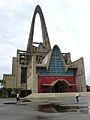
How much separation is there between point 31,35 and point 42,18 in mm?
9607

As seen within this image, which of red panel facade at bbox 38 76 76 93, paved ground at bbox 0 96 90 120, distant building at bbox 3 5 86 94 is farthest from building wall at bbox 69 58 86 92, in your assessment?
paved ground at bbox 0 96 90 120

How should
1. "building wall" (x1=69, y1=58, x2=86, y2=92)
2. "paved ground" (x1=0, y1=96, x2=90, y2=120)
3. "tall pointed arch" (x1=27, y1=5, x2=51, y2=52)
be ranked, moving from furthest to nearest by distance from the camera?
"tall pointed arch" (x1=27, y1=5, x2=51, y2=52)
"building wall" (x1=69, y1=58, x2=86, y2=92)
"paved ground" (x1=0, y1=96, x2=90, y2=120)

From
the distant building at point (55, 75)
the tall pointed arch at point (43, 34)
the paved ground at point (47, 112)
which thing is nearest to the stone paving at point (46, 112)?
the paved ground at point (47, 112)

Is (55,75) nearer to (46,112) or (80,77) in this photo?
(80,77)

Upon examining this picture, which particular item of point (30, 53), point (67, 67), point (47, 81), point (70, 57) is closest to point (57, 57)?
point (67, 67)

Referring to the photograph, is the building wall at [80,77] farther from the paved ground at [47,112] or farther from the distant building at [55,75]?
the paved ground at [47,112]

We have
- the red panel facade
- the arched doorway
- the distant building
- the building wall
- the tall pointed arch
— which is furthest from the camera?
the tall pointed arch

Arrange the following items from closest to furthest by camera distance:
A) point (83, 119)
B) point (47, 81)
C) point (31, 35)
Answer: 1. point (83, 119)
2. point (47, 81)
3. point (31, 35)

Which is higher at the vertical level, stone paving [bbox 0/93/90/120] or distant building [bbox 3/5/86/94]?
distant building [bbox 3/5/86/94]

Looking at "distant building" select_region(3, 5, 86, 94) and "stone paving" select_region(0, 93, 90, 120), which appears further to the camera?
"distant building" select_region(3, 5, 86, 94)

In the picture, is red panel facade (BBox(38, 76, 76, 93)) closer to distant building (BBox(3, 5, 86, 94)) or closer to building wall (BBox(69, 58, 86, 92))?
distant building (BBox(3, 5, 86, 94))

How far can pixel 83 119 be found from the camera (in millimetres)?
11250

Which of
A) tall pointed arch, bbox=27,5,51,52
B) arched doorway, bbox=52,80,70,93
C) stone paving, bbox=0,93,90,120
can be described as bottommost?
Result: stone paving, bbox=0,93,90,120

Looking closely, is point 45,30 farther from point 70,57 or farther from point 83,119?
point 83,119
